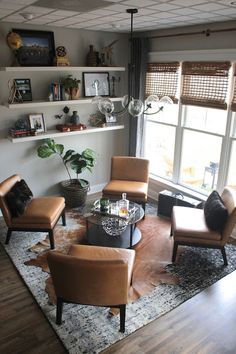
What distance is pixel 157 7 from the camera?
9.84ft

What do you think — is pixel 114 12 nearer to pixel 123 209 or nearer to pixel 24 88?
pixel 24 88

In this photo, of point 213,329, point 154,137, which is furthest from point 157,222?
point 213,329

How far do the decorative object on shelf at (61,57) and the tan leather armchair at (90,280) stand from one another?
9.89 feet

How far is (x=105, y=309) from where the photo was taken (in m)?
2.97

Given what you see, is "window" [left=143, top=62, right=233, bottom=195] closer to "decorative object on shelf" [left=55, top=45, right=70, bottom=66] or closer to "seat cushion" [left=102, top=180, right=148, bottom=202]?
Answer: "seat cushion" [left=102, top=180, right=148, bottom=202]

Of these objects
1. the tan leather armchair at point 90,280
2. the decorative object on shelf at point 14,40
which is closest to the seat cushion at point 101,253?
the tan leather armchair at point 90,280

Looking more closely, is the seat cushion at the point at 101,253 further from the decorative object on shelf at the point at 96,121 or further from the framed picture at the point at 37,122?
the decorative object on shelf at the point at 96,121

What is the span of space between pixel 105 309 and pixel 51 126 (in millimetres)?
2952

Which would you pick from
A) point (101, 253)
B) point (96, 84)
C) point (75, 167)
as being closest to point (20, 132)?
point (75, 167)

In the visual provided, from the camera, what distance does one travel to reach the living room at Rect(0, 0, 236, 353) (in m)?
4.07

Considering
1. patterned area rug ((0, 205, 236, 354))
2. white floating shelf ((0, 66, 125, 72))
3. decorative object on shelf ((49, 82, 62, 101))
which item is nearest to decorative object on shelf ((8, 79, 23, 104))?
white floating shelf ((0, 66, 125, 72))

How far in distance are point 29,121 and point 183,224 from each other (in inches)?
104

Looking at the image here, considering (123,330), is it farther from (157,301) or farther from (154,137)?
(154,137)

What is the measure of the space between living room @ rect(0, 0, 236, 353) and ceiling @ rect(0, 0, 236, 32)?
0.08 metres
